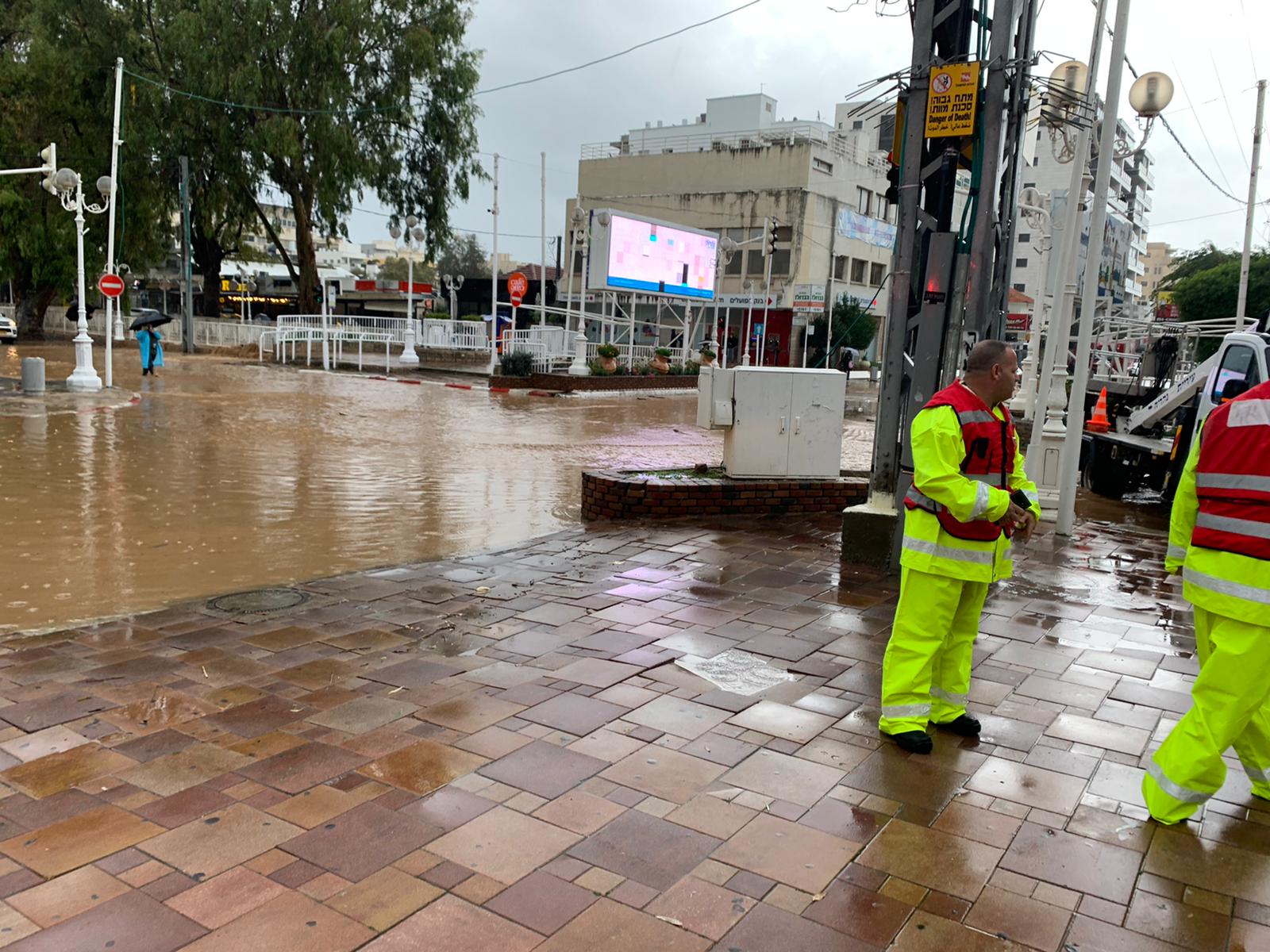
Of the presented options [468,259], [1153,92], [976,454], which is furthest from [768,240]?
[468,259]

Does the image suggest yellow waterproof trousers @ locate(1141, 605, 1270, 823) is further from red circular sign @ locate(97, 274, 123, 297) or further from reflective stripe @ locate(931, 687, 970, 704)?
red circular sign @ locate(97, 274, 123, 297)

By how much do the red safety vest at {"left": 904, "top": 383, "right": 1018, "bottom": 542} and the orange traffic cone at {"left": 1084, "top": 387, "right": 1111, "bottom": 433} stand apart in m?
9.97

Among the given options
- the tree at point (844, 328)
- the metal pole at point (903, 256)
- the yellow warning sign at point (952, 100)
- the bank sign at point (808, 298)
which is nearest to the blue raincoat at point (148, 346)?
the metal pole at point (903, 256)

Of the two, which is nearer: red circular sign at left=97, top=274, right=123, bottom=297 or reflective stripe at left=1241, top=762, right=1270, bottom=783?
reflective stripe at left=1241, top=762, right=1270, bottom=783

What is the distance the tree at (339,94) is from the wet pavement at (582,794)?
2976 centimetres

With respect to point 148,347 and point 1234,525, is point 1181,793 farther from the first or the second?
point 148,347

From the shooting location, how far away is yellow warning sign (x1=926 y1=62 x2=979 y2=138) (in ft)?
20.1

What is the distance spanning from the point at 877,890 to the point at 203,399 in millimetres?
19020

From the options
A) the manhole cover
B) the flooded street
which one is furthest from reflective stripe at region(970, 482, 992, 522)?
the flooded street

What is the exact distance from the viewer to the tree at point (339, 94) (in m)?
30.7

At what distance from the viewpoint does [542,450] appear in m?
14.4

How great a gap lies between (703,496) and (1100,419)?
24.7ft

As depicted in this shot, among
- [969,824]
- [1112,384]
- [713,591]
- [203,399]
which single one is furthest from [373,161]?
[969,824]

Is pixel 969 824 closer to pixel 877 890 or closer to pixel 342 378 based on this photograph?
pixel 877 890
